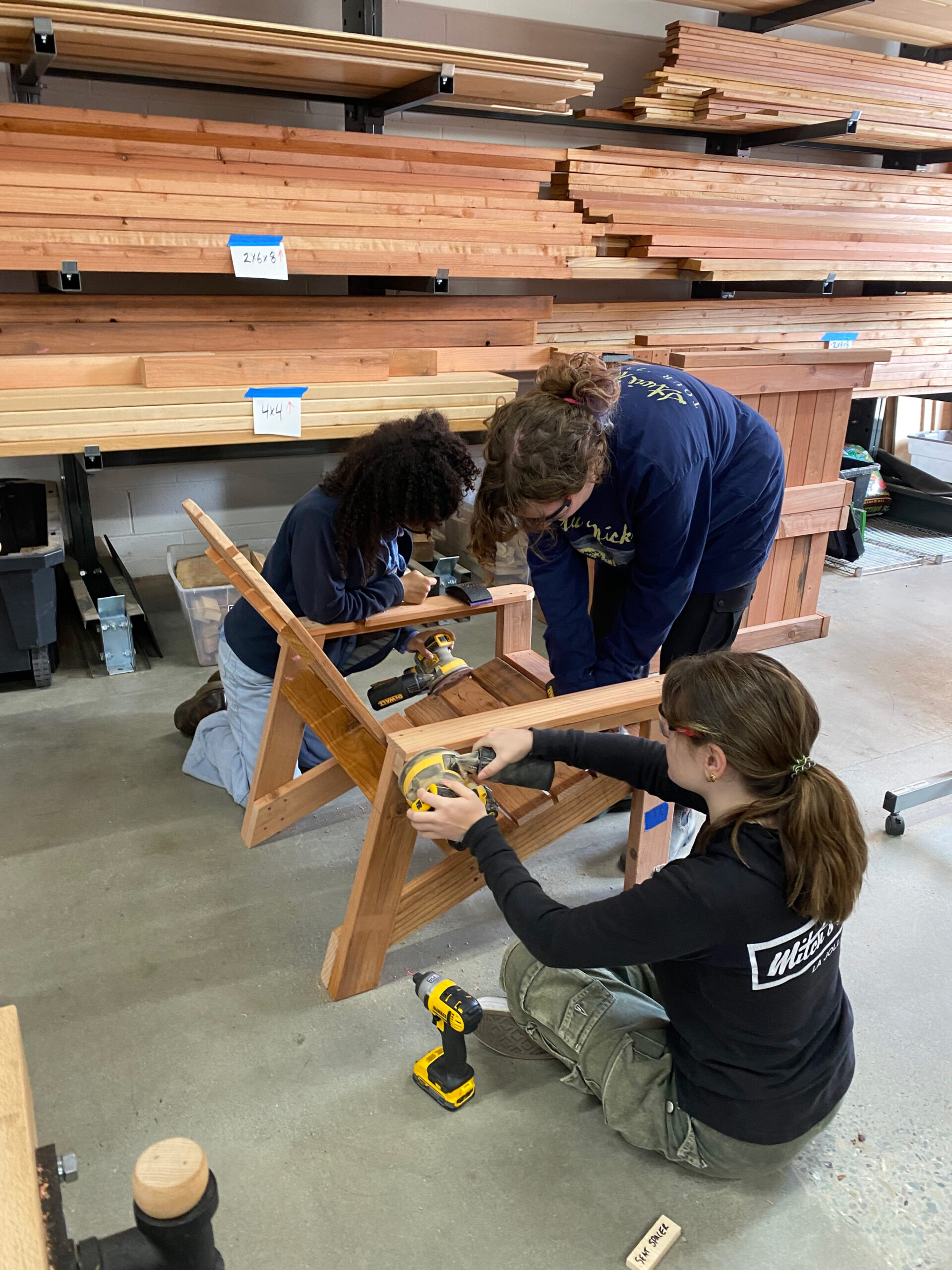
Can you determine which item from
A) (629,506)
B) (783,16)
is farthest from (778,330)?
(629,506)

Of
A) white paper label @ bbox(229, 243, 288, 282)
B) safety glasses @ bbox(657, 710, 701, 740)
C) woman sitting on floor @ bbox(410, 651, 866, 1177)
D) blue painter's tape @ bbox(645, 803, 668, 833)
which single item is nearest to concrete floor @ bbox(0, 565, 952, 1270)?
woman sitting on floor @ bbox(410, 651, 866, 1177)

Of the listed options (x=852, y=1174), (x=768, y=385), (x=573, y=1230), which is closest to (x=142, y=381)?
(x=768, y=385)

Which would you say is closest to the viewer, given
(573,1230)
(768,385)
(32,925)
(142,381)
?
(573,1230)

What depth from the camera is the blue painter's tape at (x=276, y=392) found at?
3.41 metres

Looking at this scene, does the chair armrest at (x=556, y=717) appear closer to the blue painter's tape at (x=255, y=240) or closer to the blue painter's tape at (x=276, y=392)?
the blue painter's tape at (x=276, y=392)

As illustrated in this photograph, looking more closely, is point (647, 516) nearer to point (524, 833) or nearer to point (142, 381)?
point (524, 833)

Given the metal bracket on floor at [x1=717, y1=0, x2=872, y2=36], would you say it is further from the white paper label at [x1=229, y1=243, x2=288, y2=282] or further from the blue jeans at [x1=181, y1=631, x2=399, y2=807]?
the blue jeans at [x1=181, y1=631, x2=399, y2=807]

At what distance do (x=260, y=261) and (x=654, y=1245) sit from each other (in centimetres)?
337

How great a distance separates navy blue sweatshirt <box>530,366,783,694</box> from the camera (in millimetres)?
2074

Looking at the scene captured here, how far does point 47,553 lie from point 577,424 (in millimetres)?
2499

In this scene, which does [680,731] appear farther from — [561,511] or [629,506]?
[629,506]

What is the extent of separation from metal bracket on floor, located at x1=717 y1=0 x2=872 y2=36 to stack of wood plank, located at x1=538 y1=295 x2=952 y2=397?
1.39 meters

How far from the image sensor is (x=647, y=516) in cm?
212

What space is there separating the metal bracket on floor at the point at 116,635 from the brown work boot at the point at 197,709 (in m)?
0.64
